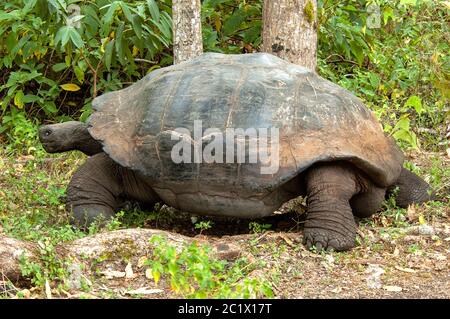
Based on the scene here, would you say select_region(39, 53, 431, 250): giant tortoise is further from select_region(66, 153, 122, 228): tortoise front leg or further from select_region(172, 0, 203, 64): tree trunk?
select_region(172, 0, 203, 64): tree trunk

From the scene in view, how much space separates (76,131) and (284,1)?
239 cm

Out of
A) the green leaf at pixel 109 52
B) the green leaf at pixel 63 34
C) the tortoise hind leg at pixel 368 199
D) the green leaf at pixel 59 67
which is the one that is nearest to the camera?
the tortoise hind leg at pixel 368 199

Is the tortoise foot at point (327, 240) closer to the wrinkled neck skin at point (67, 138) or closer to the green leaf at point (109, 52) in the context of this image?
the wrinkled neck skin at point (67, 138)

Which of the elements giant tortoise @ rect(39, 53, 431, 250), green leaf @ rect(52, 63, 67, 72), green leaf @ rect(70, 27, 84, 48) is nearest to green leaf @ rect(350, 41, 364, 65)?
giant tortoise @ rect(39, 53, 431, 250)

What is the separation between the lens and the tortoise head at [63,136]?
701 cm

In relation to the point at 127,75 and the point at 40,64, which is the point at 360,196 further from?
the point at 40,64

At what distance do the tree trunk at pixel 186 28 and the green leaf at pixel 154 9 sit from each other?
0.43 metres

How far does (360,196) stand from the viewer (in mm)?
6480

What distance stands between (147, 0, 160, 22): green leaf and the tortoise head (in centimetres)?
152

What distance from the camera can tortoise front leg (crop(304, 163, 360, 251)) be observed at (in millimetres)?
5875

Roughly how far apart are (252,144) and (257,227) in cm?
75

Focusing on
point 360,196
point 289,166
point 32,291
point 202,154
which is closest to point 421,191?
point 360,196

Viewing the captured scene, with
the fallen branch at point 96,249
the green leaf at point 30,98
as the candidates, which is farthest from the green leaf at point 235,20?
the fallen branch at point 96,249

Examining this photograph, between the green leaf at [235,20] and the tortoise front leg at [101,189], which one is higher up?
the green leaf at [235,20]
